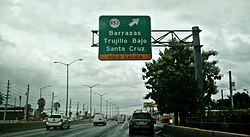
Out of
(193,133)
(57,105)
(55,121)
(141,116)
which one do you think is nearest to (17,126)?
(55,121)

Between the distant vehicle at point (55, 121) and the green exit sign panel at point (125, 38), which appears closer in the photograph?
the green exit sign panel at point (125, 38)

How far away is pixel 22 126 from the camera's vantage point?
36531 millimetres

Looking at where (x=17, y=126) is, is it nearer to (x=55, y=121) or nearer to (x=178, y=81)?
(x=55, y=121)

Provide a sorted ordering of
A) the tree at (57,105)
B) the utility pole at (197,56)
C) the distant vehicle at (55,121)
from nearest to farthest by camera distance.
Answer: the utility pole at (197,56) → the distant vehicle at (55,121) → the tree at (57,105)

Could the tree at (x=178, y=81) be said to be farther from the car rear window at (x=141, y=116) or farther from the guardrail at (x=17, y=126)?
the guardrail at (x=17, y=126)

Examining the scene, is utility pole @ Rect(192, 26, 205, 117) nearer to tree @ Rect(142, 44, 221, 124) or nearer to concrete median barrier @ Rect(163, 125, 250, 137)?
tree @ Rect(142, 44, 221, 124)

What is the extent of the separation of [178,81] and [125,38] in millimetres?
5198

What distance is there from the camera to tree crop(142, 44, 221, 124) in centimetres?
2420

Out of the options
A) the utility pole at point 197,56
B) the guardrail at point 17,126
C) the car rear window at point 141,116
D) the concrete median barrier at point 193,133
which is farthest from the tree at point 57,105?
the utility pole at point 197,56

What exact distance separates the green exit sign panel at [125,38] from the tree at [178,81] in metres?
2.73

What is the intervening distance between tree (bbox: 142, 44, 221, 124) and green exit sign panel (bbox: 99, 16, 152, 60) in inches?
A: 107

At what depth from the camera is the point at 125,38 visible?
22.8 meters

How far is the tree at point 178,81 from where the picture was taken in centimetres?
2420

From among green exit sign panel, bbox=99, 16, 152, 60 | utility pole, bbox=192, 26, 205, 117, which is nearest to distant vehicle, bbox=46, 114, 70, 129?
green exit sign panel, bbox=99, 16, 152, 60
